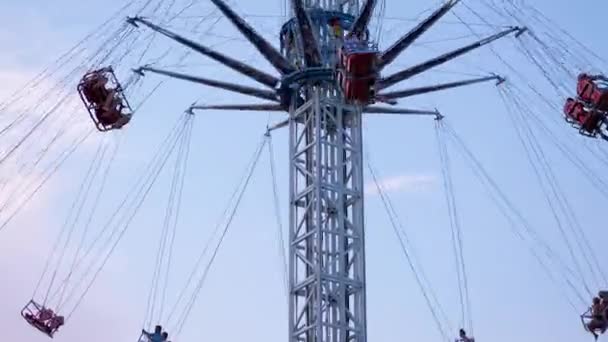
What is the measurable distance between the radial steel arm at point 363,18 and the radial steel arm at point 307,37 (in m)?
1.21

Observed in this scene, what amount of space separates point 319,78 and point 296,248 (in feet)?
16.1

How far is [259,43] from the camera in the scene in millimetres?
44938

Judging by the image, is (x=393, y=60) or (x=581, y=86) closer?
(x=581, y=86)

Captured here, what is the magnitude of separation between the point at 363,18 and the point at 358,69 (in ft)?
15.0

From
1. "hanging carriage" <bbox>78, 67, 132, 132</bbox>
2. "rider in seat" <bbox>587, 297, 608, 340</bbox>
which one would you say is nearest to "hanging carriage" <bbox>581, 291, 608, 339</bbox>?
"rider in seat" <bbox>587, 297, 608, 340</bbox>

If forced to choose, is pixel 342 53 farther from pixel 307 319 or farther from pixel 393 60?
pixel 307 319

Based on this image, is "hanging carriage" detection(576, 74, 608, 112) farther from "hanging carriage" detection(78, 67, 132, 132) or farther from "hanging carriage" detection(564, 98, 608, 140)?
"hanging carriage" detection(78, 67, 132, 132)

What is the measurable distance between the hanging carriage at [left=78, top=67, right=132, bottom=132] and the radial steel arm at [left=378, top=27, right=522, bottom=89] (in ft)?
24.4

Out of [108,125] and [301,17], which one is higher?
[301,17]

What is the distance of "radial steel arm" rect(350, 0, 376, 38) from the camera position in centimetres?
4484

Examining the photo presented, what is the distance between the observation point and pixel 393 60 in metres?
45.1

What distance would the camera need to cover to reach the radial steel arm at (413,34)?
44812 mm

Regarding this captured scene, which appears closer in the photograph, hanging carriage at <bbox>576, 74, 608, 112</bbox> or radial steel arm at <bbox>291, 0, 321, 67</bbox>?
hanging carriage at <bbox>576, 74, 608, 112</bbox>

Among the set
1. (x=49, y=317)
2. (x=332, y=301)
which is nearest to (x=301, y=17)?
(x=332, y=301)
